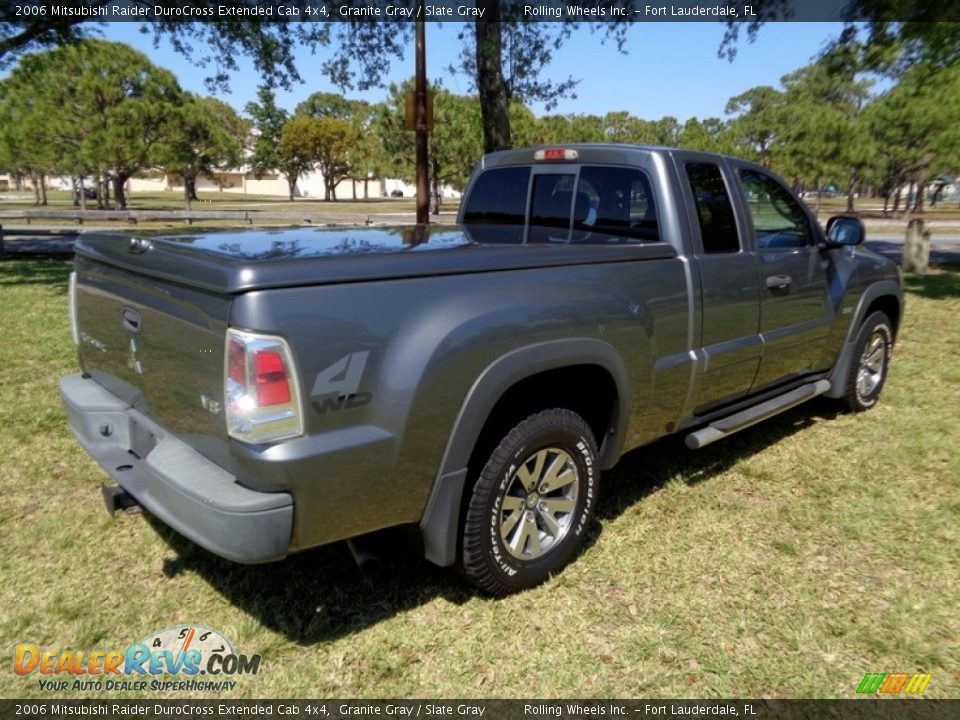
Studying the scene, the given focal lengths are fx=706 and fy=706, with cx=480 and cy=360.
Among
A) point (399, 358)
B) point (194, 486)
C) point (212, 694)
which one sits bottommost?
point (212, 694)

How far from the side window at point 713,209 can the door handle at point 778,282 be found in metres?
0.30

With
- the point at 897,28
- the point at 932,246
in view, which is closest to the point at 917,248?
the point at 897,28

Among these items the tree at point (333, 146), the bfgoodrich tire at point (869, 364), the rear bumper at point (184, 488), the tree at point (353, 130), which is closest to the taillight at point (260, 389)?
the rear bumper at point (184, 488)

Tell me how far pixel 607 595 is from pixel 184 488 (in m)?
1.79

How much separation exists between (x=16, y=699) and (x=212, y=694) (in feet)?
2.14

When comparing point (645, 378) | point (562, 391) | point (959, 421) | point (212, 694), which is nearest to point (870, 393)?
point (959, 421)

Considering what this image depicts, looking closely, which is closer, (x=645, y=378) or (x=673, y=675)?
(x=673, y=675)

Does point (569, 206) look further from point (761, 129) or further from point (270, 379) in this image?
point (761, 129)

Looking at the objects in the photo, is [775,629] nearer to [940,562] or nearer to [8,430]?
[940,562]

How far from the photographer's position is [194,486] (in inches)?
91.4

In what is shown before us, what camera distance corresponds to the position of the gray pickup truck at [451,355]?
2.21 m

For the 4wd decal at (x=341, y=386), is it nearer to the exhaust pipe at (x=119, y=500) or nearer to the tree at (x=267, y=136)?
the exhaust pipe at (x=119, y=500)

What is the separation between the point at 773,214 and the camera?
423 centimetres

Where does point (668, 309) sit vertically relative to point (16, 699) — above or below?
above
